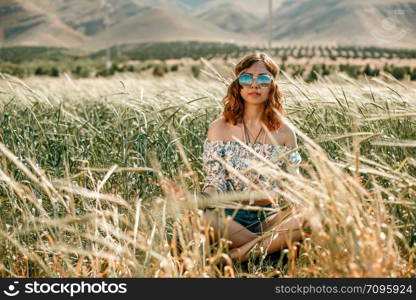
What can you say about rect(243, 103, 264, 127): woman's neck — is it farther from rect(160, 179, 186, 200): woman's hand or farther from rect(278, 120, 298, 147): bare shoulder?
rect(160, 179, 186, 200): woman's hand

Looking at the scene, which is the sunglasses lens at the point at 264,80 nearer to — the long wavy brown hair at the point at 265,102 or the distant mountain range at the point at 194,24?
the long wavy brown hair at the point at 265,102

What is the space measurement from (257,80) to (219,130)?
0.32 meters

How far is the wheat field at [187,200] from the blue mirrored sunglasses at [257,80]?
0.22 meters

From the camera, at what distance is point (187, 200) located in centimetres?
154

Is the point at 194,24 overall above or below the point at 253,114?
above

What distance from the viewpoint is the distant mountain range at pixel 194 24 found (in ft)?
433

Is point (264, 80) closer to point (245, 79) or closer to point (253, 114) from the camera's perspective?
point (245, 79)

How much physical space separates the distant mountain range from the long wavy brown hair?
119m

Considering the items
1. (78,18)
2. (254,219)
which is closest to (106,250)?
(254,219)

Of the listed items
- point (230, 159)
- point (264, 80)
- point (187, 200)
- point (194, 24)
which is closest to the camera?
point (187, 200)

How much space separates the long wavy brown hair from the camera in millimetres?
2547

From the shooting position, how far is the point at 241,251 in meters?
2.27

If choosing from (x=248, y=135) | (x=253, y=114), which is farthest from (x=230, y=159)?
(x=253, y=114)

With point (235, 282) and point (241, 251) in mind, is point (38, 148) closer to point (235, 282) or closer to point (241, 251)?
point (241, 251)
